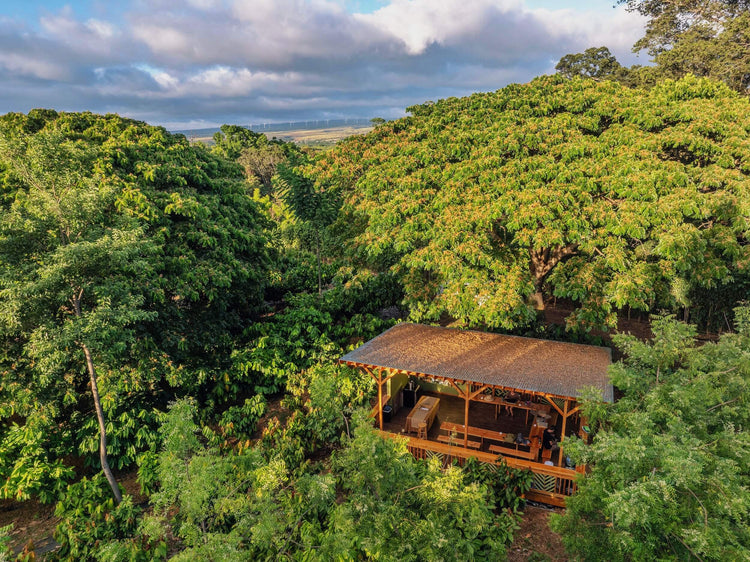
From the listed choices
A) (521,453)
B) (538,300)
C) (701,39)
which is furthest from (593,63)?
(521,453)

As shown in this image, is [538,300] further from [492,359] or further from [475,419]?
[492,359]

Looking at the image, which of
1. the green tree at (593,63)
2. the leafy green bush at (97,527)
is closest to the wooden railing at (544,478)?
the leafy green bush at (97,527)

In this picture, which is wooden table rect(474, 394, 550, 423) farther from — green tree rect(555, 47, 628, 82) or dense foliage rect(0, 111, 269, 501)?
green tree rect(555, 47, 628, 82)

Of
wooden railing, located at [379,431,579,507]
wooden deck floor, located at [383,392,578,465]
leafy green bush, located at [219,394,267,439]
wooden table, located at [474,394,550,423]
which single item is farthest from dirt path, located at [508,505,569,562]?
leafy green bush, located at [219,394,267,439]

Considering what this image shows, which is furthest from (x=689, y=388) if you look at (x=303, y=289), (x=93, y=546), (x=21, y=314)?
(x=303, y=289)

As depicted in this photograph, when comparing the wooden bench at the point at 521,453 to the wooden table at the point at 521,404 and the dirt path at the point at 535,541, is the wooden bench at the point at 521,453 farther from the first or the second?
the wooden table at the point at 521,404

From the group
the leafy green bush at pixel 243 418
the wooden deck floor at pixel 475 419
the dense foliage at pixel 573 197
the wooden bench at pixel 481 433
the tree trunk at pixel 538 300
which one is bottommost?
the wooden deck floor at pixel 475 419
